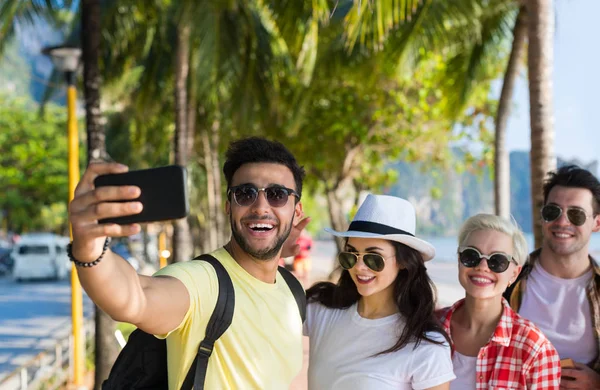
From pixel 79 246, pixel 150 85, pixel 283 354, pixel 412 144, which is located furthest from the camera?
pixel 412 144

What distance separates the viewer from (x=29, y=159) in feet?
92.0

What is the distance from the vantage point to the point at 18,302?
2561cm

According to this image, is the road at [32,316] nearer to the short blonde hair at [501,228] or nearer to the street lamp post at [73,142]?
the street lamp post at [73,142]

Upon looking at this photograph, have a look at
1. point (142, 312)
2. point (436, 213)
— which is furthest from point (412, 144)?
point (436, 213)

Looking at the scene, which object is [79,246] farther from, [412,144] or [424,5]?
[412,144]

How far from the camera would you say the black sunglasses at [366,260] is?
297 centimetres

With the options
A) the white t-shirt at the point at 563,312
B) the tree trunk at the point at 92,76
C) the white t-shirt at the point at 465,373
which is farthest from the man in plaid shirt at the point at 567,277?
the tree trunk at the point at 92,76

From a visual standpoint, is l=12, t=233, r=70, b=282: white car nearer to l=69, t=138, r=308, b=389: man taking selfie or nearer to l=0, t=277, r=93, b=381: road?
l=0, t=277, r=93, b=381: road

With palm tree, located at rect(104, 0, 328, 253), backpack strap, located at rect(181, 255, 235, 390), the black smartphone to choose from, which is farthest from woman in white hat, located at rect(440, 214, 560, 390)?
palm tree, located at rect(104, 0, 328, 253)

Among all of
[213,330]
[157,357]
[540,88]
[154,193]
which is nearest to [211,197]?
[540,88]

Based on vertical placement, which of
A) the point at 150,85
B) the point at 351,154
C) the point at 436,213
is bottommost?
the point at 436,213

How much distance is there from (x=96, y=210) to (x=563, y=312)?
8.62ft

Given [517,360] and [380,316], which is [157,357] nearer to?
[380,316]

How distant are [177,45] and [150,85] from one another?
11.6ft
